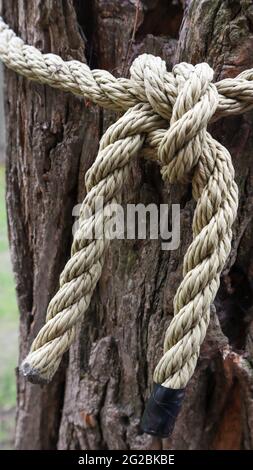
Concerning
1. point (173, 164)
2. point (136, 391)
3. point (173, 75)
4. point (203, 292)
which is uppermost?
point (173, 75)

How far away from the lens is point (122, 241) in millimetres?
705

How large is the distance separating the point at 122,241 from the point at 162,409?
263 millimetres

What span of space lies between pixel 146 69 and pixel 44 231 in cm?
33

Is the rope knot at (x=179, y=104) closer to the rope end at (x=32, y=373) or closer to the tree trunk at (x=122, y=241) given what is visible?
the tree trunk at (x=122, y=241)

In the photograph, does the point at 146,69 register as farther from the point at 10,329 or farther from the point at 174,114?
the point at 10,329

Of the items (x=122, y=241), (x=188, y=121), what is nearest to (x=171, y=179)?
(x=188, y=121)

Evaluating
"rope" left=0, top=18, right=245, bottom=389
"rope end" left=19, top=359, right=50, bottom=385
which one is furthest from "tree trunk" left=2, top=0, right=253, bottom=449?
"rope end" left=19, top=359, right=50, bottom=385

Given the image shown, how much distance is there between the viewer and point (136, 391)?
0.76m

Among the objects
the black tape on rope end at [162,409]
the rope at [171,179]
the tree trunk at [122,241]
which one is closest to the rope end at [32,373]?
the rope at [171,179]

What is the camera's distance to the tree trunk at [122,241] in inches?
25.3

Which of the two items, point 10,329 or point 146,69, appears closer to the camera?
point 146,69

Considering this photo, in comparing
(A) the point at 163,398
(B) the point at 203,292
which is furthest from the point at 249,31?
(A) the point at 163,398

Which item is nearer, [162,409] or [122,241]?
[162,409]

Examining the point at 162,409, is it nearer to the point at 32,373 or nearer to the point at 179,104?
the point at 32,373
